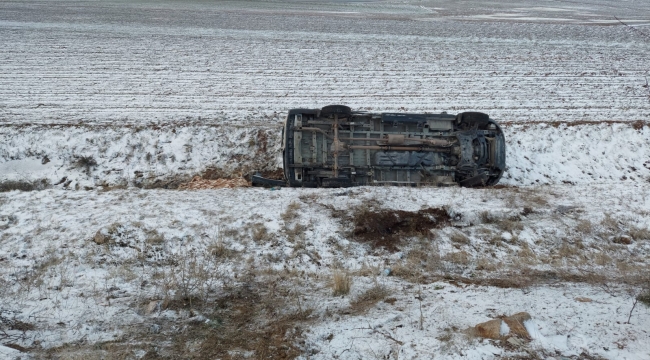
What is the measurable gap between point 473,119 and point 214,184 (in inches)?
254

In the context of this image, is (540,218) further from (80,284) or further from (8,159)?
(8,159)

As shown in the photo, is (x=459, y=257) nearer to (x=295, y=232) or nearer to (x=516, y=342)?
(x=516, y=342)

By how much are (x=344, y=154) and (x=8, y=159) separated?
8991 millimetres

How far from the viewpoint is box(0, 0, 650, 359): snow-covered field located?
5.31 m

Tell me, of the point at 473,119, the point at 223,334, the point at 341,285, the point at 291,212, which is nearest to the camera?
the point at 223,334

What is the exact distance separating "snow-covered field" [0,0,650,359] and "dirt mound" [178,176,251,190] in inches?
28.6

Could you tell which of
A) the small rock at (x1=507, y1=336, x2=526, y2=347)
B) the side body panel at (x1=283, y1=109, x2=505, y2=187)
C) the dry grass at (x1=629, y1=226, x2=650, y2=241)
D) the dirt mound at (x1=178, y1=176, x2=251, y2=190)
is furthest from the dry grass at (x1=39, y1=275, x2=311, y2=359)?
the dry grass at (x1=629, y1=226, x2=650, y2=241)

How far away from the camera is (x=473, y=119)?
10.6 meters

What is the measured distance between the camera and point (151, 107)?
560 inches

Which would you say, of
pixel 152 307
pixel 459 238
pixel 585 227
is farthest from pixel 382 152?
pixel 152 307

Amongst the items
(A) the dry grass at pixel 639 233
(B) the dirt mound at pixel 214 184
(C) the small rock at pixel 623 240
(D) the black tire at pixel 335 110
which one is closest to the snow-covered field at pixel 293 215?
(C) the small rock at pixel 623 240

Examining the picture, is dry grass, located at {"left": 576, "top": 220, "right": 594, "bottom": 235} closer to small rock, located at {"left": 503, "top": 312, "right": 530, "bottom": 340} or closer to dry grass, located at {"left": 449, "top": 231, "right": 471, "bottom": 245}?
dry grass, located at {"left": 449, "top": 231, "right": 471, "bottom": 245}

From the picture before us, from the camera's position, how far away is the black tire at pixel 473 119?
1056 cm

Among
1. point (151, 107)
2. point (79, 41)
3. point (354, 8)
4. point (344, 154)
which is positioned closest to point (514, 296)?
point (344, 154)
